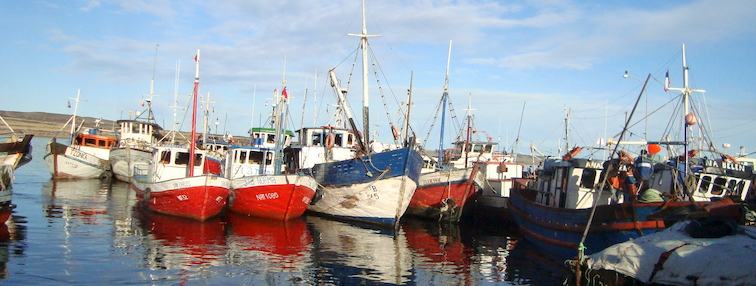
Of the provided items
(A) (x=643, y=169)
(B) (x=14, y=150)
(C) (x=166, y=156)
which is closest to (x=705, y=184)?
(A) (x=643, y=169)

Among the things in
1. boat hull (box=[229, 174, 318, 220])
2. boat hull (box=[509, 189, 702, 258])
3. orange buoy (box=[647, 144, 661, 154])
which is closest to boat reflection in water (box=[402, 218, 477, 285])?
boat hull (box=[509, 189, 702, 258])

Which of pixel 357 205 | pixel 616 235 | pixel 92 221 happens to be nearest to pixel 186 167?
pixel 92 221

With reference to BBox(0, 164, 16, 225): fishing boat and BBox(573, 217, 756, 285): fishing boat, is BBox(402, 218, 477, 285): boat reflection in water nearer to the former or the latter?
BBox(573, 217, 756, 285): fishing boat

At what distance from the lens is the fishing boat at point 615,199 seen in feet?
46.2

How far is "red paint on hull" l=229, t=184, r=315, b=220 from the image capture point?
2248cm

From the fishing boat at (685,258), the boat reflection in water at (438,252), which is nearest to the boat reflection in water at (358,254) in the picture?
the boat reflection in water at (438,252)

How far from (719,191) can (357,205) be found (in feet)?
44.5

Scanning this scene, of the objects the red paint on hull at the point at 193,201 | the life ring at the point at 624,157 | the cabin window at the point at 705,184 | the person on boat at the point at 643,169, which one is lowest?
the red paint on hull at the point at 193,201

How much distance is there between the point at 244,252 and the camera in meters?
16.2

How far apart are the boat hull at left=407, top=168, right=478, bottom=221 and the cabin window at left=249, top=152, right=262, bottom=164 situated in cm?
808

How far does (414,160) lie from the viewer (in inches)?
909

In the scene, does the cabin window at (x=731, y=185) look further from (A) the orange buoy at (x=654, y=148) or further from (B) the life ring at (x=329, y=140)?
(B) the life ring at (x=329, y=140)

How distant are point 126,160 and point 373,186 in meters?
25.0

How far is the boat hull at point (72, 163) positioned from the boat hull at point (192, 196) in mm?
20323
